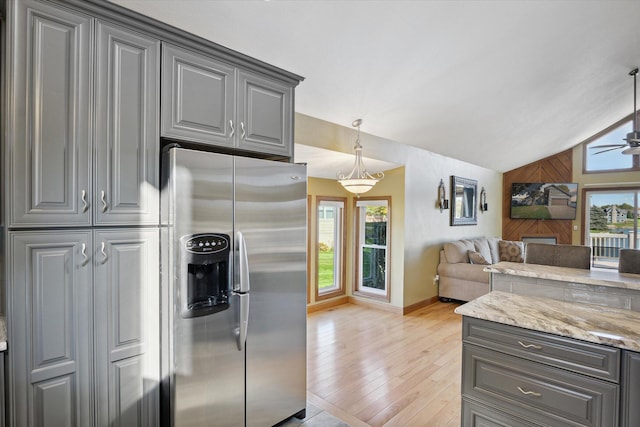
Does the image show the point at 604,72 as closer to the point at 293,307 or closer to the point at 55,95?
the point at 293,307

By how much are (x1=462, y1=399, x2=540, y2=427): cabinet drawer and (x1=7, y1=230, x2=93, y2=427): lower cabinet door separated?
1.94 meters

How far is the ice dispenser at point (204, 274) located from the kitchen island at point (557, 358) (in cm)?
139

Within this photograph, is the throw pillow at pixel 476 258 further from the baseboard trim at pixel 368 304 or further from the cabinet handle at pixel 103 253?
the cabinet handle at pixel 103 253

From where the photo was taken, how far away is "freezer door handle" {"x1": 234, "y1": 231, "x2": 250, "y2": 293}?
1980 mm

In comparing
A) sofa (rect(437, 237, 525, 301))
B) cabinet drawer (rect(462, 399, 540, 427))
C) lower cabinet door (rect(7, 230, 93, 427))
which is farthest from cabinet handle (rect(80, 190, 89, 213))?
sofa (rect(437, 237, 525, 301))

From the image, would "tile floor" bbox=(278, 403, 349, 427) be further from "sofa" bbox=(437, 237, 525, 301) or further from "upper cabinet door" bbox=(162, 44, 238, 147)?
"sofa" bbox=(437, 237, 525, 301)

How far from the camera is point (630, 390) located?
1.47 metres

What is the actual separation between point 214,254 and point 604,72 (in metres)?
5.13

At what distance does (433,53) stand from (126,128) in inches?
96.2

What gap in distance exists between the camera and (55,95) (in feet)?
5.05

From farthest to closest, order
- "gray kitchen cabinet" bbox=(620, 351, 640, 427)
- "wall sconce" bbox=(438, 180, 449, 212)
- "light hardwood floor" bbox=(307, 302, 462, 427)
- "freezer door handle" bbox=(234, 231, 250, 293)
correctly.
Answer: "wall sconce" bbox=(438, 180, 449, 212), "light hardwood floor" bbox=(307, 302, 462, 427), "freezer door handle" bbox=(234, 231, 250, 293), "gray kitchen cabinet" bbox=(620, 351, 640, 427)

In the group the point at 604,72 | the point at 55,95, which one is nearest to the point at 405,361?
the point at 55,95

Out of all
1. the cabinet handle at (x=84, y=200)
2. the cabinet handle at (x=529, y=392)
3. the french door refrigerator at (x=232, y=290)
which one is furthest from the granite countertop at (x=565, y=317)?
the cabinet handle at (x=84, y=200)

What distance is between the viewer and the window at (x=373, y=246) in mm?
5340
